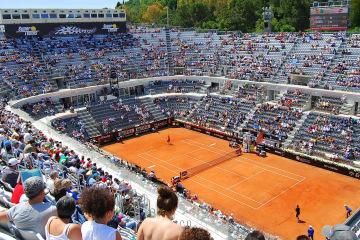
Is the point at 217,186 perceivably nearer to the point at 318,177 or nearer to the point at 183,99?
the point at 318,177

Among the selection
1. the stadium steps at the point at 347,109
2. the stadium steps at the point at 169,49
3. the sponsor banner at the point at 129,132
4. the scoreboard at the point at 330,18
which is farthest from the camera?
the stadium steps at the point at 169,49

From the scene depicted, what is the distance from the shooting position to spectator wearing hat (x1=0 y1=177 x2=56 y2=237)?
21.6 feet

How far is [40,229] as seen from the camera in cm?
658

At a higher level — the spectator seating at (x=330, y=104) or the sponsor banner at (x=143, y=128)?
the spectator seating at (x=330, y=104)

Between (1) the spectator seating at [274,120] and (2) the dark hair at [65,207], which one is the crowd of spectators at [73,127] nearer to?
(1) the spectator seating at [274,120]

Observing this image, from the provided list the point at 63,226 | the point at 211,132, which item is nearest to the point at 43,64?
the point at 211,132

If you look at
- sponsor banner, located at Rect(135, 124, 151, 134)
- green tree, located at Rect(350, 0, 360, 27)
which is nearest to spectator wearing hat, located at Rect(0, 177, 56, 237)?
sponsor banner, located at Rect(135, 124, 151, 134)

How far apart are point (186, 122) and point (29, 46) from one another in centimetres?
2672


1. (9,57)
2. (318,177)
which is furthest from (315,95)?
(9,57)

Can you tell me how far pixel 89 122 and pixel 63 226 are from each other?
142 feet

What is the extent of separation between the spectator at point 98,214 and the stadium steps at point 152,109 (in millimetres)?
47094

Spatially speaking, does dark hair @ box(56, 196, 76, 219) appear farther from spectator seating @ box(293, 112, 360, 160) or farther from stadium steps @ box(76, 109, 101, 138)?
stadium steps @ box(76, 109, 101, 138)

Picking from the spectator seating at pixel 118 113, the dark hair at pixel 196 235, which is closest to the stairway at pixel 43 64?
the spectator seating at pixel 118 113

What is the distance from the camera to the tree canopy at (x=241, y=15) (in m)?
84.2
